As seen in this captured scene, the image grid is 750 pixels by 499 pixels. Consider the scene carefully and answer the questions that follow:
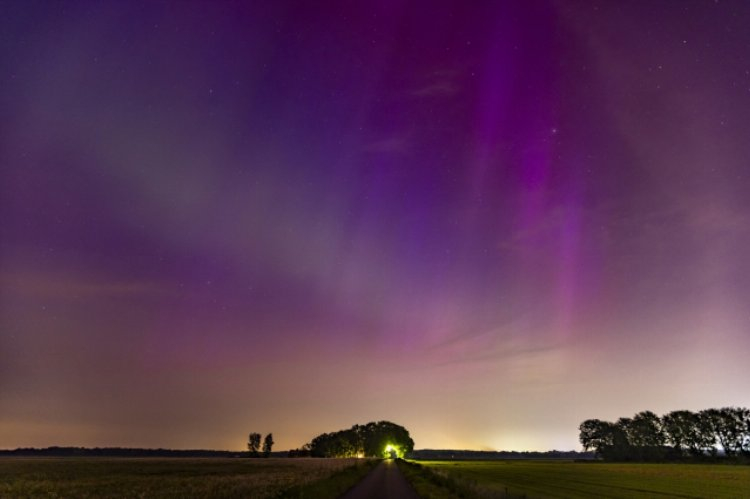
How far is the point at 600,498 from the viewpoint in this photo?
35.2m

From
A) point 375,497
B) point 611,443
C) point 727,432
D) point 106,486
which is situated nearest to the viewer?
point 375,497

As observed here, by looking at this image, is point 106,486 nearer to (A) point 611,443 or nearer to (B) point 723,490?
(B) point 723,490

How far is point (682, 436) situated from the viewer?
144m

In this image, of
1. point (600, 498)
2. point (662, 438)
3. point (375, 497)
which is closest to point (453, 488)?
point (375, 497)

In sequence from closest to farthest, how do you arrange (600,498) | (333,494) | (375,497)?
1. (375,497)
2. (333,494)
3. (600,498)

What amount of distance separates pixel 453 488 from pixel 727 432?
5672 inches

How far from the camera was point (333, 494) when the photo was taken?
98.0 ft

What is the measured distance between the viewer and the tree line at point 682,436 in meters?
135

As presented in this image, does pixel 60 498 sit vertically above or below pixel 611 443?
below

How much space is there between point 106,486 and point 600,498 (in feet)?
127

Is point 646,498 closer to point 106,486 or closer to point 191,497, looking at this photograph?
point 191,497

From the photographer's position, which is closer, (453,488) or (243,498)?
(243,498)

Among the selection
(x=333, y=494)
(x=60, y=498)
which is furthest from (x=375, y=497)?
(x=60, y=498)

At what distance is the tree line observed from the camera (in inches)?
5315
